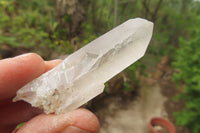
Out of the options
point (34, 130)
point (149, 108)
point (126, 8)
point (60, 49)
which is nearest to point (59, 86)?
point (34, 130)

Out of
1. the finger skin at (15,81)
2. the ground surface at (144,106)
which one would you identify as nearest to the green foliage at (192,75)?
the ground surface at (144,106)

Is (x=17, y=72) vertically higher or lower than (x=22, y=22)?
higher

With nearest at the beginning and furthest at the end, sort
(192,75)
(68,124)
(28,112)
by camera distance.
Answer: (68,124), (28,112), (192,75)

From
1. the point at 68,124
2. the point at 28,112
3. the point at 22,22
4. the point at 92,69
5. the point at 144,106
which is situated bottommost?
the point at 144,106

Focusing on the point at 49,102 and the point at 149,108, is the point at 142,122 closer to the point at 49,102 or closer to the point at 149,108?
the point at 149,108

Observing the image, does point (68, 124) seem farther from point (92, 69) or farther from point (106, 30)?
point (106, 30)

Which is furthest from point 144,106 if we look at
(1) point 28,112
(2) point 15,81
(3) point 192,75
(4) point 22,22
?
(4) point 22,22

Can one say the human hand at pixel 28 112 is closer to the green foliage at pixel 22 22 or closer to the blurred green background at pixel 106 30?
the blurred green background at pixel 106 30

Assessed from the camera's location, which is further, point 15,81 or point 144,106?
point 144,106

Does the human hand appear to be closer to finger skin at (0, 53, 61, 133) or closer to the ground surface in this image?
finger skin at (0, 53, 61, 133)
